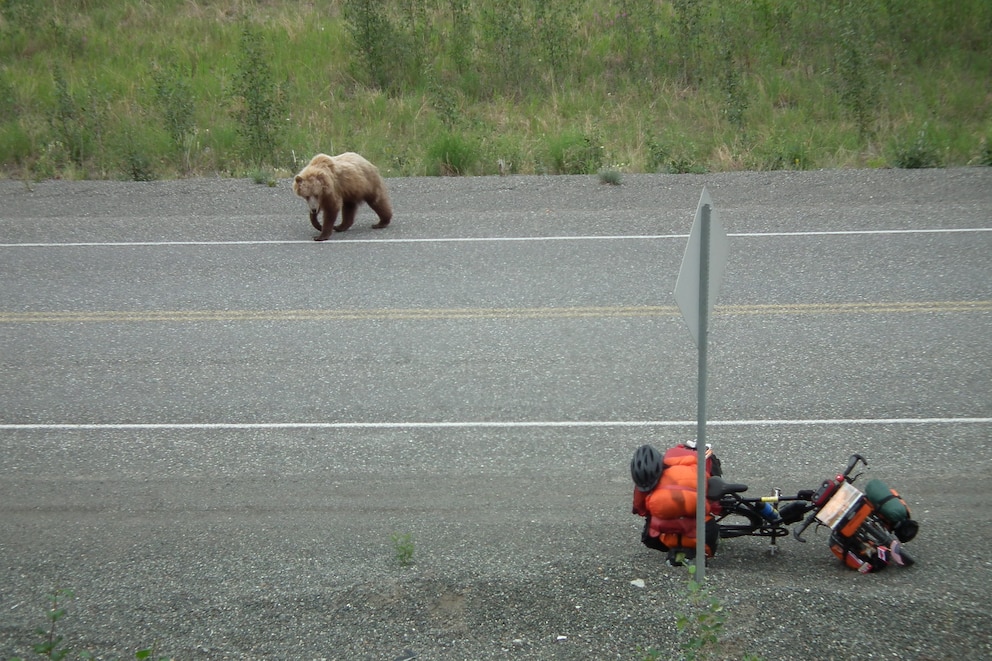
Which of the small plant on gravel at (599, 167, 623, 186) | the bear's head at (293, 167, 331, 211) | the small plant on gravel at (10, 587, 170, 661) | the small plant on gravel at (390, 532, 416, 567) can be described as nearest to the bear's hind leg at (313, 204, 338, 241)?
the bear's head at (293, 167, 331, 211)

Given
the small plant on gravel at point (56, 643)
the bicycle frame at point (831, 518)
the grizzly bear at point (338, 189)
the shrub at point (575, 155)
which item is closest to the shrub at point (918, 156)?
the shrub at point (575, 155)

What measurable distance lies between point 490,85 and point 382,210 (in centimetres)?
1044

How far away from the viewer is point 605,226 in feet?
41.3

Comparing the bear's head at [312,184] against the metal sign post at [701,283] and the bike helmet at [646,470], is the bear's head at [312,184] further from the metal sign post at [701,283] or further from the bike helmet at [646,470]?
the metal sign post at [701,283]

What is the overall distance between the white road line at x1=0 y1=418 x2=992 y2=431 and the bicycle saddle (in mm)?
1812

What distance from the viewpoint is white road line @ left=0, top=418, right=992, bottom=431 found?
23.7ft

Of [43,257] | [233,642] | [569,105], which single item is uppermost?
[569,105]

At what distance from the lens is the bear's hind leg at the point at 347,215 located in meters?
12.7

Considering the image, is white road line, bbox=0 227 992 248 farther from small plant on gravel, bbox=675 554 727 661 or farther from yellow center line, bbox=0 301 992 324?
small plant on gravel, bbox=675 554 727 661

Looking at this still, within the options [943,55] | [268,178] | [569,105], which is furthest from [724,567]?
[943,55]

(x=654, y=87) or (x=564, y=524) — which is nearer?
(x=564, y=524)

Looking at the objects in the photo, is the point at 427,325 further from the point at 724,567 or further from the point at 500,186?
the point at 500,186

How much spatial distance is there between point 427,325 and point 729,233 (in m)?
4.42

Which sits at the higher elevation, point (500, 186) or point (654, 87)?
point (654, 87)
